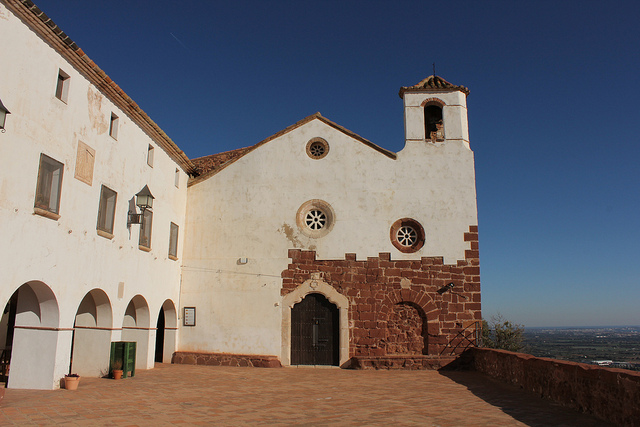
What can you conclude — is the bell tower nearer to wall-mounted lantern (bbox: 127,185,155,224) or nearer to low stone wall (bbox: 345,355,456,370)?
low stone wall (bbox: 345,355,456,370)

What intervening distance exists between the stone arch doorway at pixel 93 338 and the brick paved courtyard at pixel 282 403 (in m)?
0.52

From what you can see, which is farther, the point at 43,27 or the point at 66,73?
the point at 66,73

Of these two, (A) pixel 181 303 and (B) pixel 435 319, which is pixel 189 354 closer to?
(A) pixel 181 303

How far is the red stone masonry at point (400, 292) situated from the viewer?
50.8 feet

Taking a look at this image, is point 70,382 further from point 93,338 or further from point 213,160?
point 213,160

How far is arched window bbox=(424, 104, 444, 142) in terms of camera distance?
17031mm

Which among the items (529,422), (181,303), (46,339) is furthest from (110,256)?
(529,422)

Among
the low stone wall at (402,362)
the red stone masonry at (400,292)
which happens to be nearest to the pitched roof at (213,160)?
the red stone masonry at (400,292)

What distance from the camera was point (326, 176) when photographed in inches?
657

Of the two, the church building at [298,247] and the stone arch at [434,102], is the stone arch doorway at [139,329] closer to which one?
the church building at [298,247]

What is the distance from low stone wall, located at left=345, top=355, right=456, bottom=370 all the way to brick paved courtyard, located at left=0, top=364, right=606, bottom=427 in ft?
7.01

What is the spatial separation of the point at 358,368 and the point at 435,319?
2867 millimetres

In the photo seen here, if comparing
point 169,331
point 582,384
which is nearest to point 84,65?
point 169,331

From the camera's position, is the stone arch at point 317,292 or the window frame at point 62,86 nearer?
A: the window frame at point 62,86
